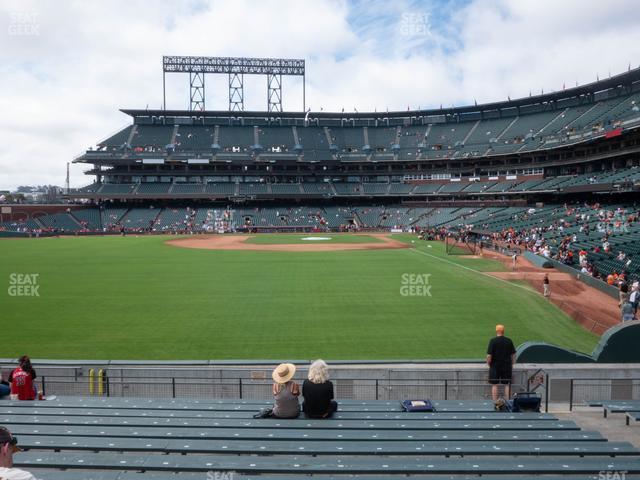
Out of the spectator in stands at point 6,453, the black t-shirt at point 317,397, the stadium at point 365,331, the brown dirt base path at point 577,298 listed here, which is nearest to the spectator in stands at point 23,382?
the stadium at point 365,331

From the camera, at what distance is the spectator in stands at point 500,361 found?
1037cm

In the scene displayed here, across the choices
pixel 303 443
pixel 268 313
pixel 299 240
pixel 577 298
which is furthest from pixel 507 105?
pixel 303 443

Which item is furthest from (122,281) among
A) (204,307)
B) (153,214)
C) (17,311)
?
(153,214)

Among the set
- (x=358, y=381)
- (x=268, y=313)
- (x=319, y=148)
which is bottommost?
(x=358, y=381)

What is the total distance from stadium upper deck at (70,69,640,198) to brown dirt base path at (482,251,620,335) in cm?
4842

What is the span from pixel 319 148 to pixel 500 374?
91.8 m

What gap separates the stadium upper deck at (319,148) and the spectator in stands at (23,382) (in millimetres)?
77161

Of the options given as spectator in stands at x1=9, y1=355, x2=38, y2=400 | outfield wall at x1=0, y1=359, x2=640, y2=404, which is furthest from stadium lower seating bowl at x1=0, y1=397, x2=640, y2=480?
outfield wall at x1=0, y1=359, x2=640, y2=404

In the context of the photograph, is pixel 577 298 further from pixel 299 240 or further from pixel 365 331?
pixel 299 240

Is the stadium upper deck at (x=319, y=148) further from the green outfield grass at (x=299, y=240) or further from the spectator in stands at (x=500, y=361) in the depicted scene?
the spectator in stands at (x=500, y=361)

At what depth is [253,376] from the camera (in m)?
11.5

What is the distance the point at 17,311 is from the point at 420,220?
70419mm

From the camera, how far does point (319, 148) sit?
99.2 metres

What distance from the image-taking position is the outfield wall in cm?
1132
